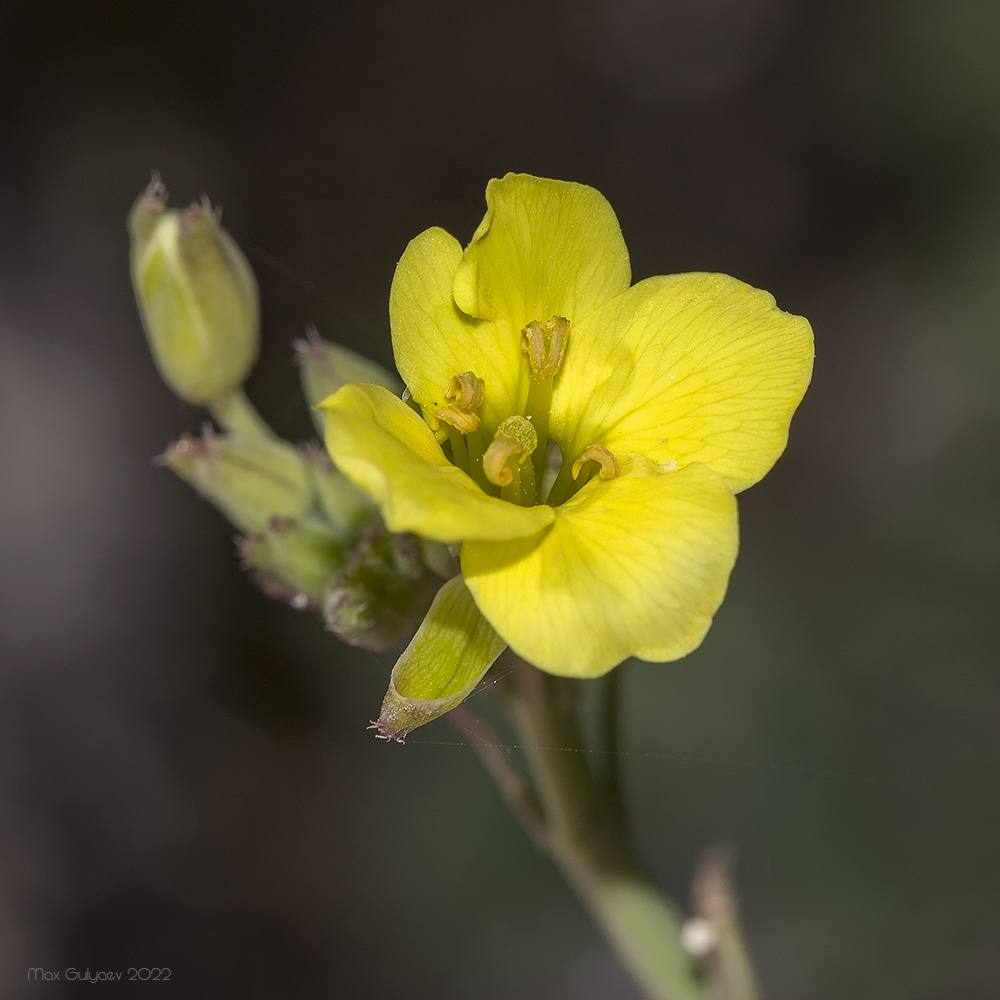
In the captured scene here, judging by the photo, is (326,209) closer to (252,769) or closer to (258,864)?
(252,769)

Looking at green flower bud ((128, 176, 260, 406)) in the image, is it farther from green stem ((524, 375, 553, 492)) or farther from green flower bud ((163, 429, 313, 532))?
green stem ((524, 375, 553, 492))

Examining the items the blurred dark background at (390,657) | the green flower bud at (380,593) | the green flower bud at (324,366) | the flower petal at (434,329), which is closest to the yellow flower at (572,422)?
the flower petal at (434,329)

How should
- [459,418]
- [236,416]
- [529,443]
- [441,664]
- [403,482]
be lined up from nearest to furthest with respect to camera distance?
[403,482] → [441,664] → [459,418] → [529,443] → [236,416]

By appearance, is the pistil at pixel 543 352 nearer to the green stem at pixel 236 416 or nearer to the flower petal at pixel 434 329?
the flower petal at pixel 434 329

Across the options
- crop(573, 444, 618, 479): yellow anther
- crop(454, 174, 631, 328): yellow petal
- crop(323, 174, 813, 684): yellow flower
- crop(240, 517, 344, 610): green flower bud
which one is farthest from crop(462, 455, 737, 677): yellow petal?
crop(240, 517, 344, 610): green flower bud

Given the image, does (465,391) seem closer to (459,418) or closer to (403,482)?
(459,418)

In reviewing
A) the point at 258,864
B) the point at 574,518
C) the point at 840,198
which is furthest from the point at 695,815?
the point at 840,198

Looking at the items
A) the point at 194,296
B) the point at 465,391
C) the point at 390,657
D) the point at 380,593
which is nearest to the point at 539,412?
the point at 465,391
